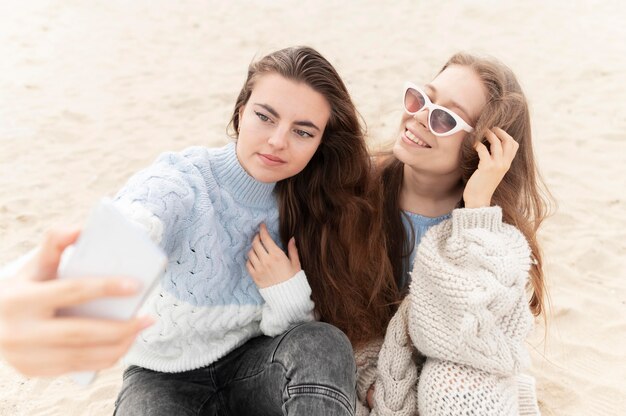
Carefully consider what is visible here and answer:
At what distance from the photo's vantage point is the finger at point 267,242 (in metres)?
2.08

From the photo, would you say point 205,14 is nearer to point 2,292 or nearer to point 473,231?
point 473,231

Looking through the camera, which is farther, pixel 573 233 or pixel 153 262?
pixel 573 233

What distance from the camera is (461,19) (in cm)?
731

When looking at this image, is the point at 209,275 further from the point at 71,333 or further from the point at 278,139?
the point at 71,333

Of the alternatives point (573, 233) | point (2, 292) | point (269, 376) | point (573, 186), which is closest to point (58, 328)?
point (2, 292)

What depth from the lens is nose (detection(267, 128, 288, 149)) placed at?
6.32ft

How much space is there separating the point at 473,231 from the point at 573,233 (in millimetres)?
1676

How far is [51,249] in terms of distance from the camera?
995 millimetres

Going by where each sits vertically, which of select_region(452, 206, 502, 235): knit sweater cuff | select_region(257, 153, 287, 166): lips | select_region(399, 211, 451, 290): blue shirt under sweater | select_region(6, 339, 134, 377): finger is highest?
select_region(6, 339, 134, 377): finger

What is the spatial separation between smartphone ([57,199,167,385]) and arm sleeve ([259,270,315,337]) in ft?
3.76

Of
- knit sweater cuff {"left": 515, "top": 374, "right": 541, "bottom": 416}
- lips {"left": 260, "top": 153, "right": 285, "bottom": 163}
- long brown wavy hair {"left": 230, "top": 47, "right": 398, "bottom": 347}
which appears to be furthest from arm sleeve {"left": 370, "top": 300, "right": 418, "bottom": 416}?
lips {"left": 260, "top": 153, "right": 285, "bottom": 163}

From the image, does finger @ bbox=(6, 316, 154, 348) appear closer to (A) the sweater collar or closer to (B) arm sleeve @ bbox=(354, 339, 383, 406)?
(A) the sweater collar

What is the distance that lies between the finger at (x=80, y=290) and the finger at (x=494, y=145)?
1593mm

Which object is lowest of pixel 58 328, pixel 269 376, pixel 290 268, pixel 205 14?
pixel 205 14
